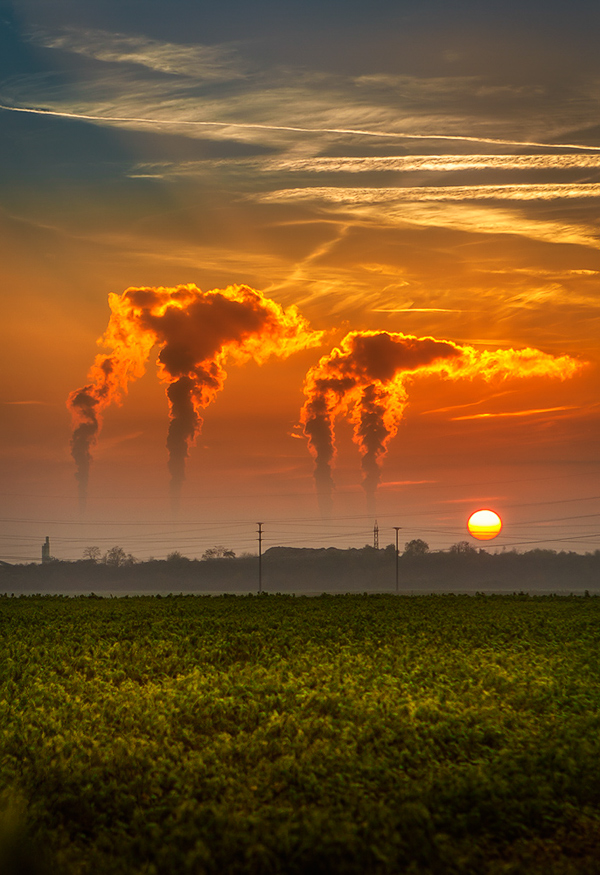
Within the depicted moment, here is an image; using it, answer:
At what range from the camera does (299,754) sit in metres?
18.2

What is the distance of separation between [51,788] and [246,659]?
11.5 meters

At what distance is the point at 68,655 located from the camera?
2906cm

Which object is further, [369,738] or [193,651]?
[193,651]

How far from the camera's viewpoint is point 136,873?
1320cm

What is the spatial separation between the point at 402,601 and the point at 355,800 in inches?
1487

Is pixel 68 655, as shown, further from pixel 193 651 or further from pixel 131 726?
pixel 131 726

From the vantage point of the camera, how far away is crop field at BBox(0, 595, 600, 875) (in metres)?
13.9

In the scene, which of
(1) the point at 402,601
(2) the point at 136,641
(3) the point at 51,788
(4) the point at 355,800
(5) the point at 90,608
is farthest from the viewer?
(1) the point at 402,601

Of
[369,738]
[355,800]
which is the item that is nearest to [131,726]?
[369,738]

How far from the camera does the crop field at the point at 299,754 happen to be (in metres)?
13.9

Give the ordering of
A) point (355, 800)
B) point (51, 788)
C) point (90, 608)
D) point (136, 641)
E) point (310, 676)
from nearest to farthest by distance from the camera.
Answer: point (355, 800) → point (51, 788) → point (310, 676) → point (136, 641) → point (90, 608)

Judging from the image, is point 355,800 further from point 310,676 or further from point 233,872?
point 310,676

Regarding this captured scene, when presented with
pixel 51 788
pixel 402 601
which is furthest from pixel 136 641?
pixel 402 601

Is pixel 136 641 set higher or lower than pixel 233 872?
higher
